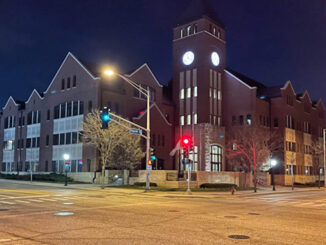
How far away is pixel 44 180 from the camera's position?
172ft

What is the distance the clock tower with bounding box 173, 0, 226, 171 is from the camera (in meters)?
58.8

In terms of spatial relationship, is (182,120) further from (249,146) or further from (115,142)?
(115,142)

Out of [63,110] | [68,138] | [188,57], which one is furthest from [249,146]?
[63,110]

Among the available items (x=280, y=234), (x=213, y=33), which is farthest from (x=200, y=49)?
(x=280, y=234)

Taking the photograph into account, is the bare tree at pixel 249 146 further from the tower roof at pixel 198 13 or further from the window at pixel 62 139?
Result: the window at pixel 62 139

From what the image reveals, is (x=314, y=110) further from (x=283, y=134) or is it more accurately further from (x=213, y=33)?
(x=213, y=33)

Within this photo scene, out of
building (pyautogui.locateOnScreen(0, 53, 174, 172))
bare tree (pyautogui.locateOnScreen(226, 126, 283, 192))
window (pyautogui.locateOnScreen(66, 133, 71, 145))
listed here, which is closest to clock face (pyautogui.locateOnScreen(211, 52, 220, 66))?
building (pyautogui.locateOnScreen(0, 53, 174, 172))

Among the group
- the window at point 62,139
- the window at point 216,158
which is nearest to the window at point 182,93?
the window at point 216,158

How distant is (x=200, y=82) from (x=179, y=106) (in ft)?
19.2

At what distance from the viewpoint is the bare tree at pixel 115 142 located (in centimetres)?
4111

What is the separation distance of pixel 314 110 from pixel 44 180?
58.2 metres

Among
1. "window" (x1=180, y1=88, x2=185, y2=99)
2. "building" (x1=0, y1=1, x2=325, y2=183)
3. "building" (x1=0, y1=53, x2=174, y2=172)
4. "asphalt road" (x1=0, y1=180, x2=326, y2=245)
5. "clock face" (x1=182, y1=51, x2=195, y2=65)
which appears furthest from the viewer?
"window" (x1=180, y1=88, x2=185, y2=99)

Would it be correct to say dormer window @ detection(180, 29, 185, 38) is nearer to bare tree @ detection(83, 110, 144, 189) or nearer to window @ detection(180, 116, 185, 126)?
window @ detection(180, 116, 185, 126)

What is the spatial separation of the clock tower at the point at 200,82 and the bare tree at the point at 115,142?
1599 centimetres
